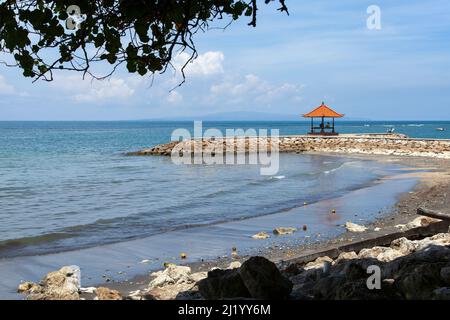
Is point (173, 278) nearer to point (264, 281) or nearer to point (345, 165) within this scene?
point (264, 281)

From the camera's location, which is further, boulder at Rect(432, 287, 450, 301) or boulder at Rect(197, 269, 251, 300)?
boulder at Rect(197, 269, 251, 300)

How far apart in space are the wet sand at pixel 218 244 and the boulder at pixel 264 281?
3.11m

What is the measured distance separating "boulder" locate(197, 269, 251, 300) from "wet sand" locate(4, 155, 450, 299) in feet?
9.77

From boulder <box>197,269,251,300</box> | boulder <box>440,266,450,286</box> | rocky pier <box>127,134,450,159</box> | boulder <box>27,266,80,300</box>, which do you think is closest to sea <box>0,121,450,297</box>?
boulder <box>27,266,80,300</box>

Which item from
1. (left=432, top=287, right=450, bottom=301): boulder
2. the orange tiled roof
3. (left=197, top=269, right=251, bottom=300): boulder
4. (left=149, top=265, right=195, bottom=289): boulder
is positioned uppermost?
the orange tiled roof

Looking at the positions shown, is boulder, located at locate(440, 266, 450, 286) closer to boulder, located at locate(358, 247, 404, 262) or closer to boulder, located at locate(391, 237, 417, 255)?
boulder, located at locate(358, 247, 404, 262)

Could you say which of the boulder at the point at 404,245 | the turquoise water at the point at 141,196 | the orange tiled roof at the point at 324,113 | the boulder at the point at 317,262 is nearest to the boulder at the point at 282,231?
the turquoise water at the point at 141,196

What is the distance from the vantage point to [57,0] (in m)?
3.84

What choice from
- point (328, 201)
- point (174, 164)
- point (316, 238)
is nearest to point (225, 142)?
point (174, 164)

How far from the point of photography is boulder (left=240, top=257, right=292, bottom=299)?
184 inches

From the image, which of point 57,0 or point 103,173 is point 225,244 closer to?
point 57,0

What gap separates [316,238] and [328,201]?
635cm

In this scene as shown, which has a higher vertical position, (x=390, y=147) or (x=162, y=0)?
(x=162, y=0)

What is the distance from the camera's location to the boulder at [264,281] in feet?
15.3
